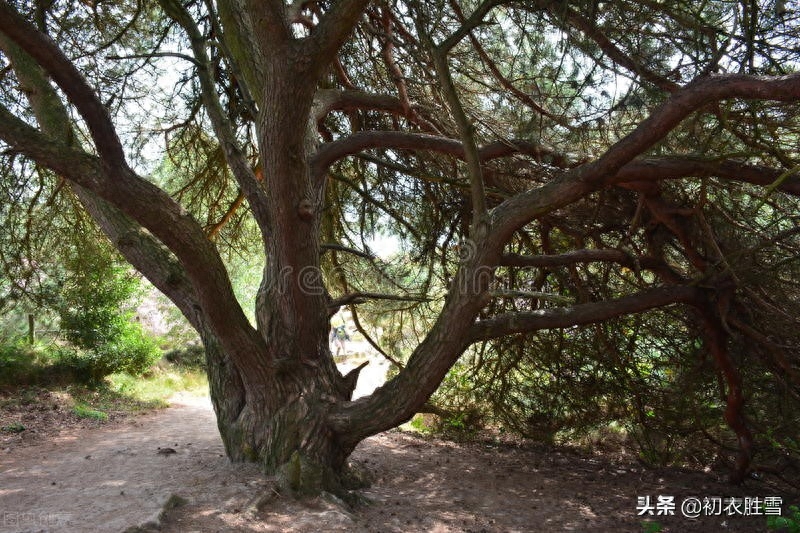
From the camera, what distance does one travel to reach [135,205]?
3.94m

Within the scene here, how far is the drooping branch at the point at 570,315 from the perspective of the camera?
4.55 meters

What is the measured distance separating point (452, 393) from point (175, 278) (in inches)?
157

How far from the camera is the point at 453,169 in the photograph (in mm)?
6363

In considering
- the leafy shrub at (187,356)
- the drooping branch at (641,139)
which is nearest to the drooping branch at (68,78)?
the drooping branch at (641,139)

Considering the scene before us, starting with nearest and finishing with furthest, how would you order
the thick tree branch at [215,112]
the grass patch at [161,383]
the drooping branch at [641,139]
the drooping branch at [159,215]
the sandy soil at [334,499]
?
the drooping branch at [641,139], the drooping branch at [159,215], the sandy soil at [334,499], the thick tree branch at [215,112], the grass patch at [161,383]

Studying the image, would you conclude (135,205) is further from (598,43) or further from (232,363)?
(598,43)

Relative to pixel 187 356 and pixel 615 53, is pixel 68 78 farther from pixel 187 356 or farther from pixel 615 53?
pixel 187 356

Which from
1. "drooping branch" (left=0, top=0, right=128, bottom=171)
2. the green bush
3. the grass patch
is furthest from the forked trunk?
the green bush

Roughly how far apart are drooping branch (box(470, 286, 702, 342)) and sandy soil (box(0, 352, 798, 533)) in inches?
56.1

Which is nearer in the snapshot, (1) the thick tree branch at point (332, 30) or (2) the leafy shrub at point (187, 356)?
(1) the thick tree branch at point (332, 30)

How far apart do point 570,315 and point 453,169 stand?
89.1 inches

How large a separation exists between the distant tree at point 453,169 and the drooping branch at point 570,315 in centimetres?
2

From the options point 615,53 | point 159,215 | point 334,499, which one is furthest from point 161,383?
point 615,53

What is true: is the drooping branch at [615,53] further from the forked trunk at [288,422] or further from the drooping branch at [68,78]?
the forked trunk at [288,422]
